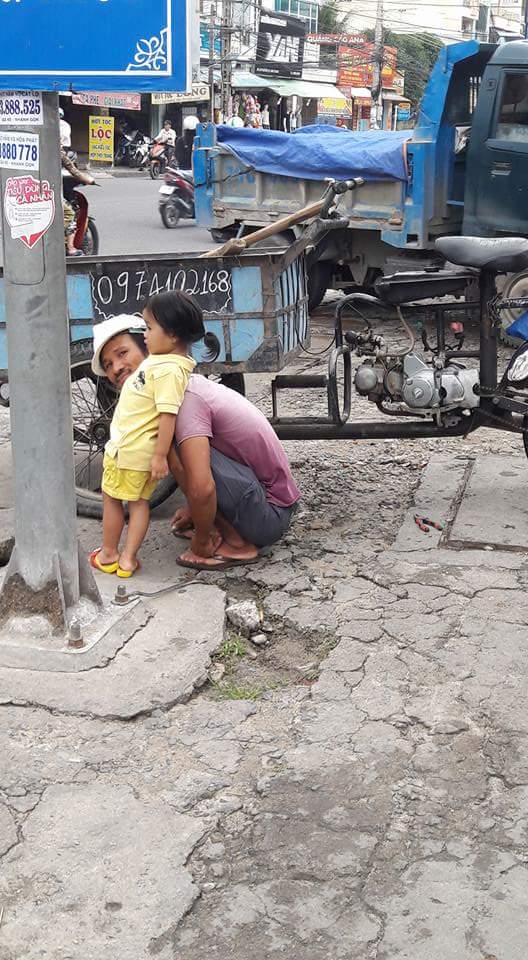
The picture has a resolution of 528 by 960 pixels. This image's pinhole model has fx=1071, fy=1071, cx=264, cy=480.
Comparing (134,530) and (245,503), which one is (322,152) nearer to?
(245,503)

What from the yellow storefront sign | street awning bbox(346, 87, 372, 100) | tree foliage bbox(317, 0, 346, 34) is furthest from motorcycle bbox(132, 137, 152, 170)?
tree foliage bbox(317, 0, 346, 34)

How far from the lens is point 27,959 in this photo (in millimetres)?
2385

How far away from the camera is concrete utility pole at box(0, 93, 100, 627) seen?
3.42 metres

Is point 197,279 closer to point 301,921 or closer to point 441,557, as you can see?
point 441,557

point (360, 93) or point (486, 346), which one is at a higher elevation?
point (360, 93)

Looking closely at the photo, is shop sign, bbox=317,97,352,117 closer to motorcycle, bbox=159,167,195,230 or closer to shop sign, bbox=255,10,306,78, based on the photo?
shop sign, bbox=255,10,306,78

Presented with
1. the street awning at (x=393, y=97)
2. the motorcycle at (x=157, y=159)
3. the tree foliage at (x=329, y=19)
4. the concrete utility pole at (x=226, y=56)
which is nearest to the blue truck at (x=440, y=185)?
the motorcycle at (x=157, y=159)

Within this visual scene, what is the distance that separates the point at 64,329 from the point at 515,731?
1945 mm

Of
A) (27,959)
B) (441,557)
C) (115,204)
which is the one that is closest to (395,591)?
(441,557)

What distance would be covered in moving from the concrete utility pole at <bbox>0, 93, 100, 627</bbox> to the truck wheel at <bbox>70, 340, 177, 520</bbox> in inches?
48.0

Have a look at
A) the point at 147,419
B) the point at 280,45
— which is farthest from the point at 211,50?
the point at 147,419

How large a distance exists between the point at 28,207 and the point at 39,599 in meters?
1.31

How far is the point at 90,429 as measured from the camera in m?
5.15

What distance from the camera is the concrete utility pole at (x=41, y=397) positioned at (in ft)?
11.2
